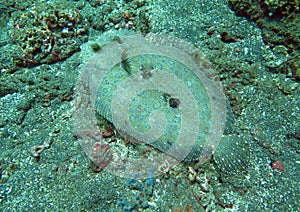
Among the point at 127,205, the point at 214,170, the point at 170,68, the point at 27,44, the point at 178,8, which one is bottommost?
the point at 127,205

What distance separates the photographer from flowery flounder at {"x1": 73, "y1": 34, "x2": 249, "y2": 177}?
354 centimetres

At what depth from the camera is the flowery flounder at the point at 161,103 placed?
3.54 meters

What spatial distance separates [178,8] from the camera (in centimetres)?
545

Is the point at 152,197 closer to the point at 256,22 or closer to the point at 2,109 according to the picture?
the point at 2,109

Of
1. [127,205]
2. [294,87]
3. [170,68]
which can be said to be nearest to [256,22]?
[294,87]

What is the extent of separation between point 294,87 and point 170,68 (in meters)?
2.55

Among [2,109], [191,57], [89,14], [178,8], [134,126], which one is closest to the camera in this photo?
[134,126]

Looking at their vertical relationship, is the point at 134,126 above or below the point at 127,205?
above

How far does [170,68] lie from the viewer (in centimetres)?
405

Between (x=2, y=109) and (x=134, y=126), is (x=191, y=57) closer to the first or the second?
(x=134, y=126)

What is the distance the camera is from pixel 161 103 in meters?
3.74

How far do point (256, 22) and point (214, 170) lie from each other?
3645mm

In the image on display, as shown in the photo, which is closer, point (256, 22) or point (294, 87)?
point (294, 87)

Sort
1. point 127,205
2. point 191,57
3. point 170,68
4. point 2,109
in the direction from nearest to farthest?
point 127,205, point 170,68, point 191,57, point 2,109
